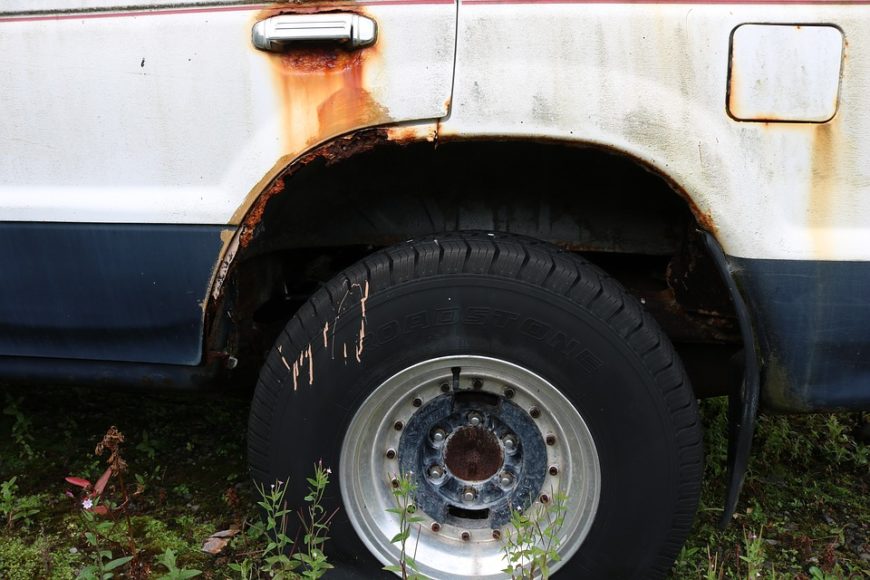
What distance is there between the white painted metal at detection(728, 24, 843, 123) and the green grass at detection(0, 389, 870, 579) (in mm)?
990

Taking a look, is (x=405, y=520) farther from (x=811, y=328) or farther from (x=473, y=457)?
(x=811, y=328)

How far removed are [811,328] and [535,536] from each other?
0.85m

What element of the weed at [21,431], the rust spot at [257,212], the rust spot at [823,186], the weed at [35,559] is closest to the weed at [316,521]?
the rust spot at [257,212]

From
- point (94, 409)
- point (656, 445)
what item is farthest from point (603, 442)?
point (94, 409)

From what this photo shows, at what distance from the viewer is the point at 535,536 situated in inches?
83.8

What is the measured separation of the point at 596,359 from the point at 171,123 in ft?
3.89

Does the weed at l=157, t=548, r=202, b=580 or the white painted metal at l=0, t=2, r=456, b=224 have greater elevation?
the white painted metal at l=0, t=2, r=456, b=224

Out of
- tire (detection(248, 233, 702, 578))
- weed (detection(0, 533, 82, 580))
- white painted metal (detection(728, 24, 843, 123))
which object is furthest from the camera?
weed (detection(0, 533, 82, 580))

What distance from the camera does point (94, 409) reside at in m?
3.45

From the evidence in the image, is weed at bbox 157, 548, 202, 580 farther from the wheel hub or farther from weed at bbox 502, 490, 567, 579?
weed at bbox 502, 490, 567, 579

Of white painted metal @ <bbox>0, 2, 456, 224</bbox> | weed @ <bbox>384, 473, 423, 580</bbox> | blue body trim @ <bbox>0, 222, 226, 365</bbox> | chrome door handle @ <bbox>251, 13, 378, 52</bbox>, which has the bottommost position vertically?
weed @ <bbox>384, 473, 423, 580</bbox>

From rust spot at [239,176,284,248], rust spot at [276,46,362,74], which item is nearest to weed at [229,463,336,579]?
rust spot at [239,176,284,248]

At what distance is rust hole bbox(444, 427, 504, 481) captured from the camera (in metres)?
2.19

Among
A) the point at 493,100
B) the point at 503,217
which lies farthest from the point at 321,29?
the point at 503,217
